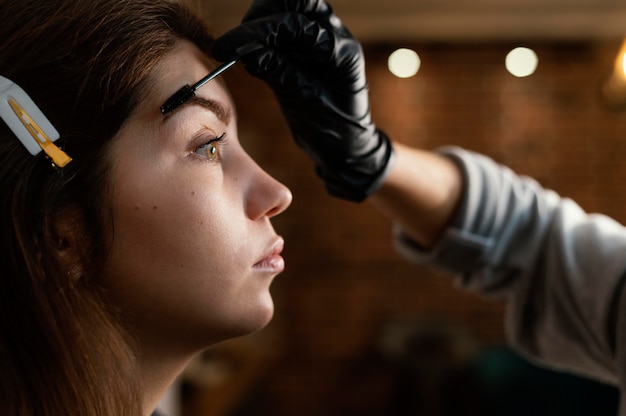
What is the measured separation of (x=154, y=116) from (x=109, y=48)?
10 centimetres

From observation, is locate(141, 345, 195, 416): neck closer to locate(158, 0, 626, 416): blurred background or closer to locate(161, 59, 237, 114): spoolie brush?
locate(161, 59, 237, 114): spoolie brush

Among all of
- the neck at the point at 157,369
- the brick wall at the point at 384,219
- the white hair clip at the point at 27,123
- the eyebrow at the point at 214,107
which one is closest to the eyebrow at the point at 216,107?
the eyebrow at the point at 214,107

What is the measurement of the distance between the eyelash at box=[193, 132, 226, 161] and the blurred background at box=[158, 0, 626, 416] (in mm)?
3599

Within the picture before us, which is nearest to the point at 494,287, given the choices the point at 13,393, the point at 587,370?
the point at 587,370

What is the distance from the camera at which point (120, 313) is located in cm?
90

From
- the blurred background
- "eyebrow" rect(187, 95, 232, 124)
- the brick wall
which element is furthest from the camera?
the brick wall

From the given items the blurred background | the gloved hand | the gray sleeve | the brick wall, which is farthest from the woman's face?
the brick wall

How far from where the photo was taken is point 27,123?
32.2 inches

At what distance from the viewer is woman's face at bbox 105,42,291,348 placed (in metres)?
0.88

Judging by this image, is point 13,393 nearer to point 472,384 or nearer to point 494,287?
point 494,287

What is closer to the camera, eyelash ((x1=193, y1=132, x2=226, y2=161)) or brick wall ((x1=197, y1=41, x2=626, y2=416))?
eyelash ((x1=193, y1=132, x2=226, y2=161))

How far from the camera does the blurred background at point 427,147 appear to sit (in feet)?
14.8

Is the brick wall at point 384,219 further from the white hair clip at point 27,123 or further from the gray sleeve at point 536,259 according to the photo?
the white hair clip at point 27,123

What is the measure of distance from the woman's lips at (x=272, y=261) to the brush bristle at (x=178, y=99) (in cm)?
23
